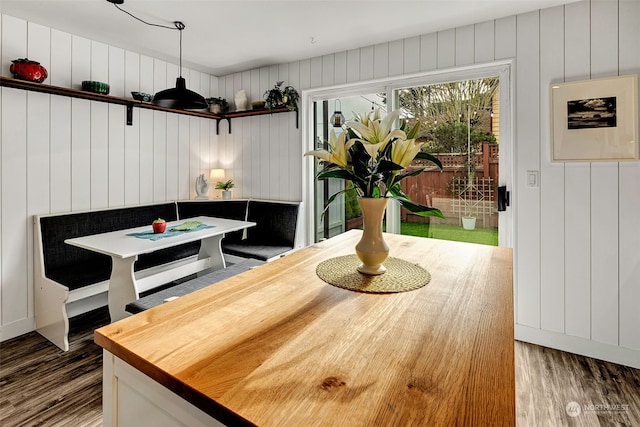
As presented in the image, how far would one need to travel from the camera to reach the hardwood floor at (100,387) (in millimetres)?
1795

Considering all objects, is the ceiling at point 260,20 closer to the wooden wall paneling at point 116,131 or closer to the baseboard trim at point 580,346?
the wooden wall paneling at point 116,131

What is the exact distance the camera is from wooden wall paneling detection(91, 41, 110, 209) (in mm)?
3082

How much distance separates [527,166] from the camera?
2559mm

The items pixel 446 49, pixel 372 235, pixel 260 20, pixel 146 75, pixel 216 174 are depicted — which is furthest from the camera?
pixel 216 174

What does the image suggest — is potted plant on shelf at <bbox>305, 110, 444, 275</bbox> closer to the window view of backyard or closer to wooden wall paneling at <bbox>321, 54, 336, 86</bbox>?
the window view of backyard

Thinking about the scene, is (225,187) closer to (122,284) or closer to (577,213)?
(122,284)

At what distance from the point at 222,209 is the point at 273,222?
2.15 ft

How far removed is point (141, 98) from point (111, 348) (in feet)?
10.1

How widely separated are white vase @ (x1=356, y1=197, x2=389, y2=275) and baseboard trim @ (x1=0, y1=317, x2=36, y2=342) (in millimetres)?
3018

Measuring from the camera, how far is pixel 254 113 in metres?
3.82

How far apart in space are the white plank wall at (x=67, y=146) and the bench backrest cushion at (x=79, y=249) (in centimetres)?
A: 16

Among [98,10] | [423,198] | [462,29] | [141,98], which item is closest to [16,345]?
[141,98]

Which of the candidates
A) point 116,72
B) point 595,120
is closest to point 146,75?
point 116,72

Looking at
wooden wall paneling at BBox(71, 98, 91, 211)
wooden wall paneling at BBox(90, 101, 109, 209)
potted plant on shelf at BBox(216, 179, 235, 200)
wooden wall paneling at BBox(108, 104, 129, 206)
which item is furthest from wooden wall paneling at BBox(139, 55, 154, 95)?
potted plant on shelf at BBox(216, 179, 235, 200)
